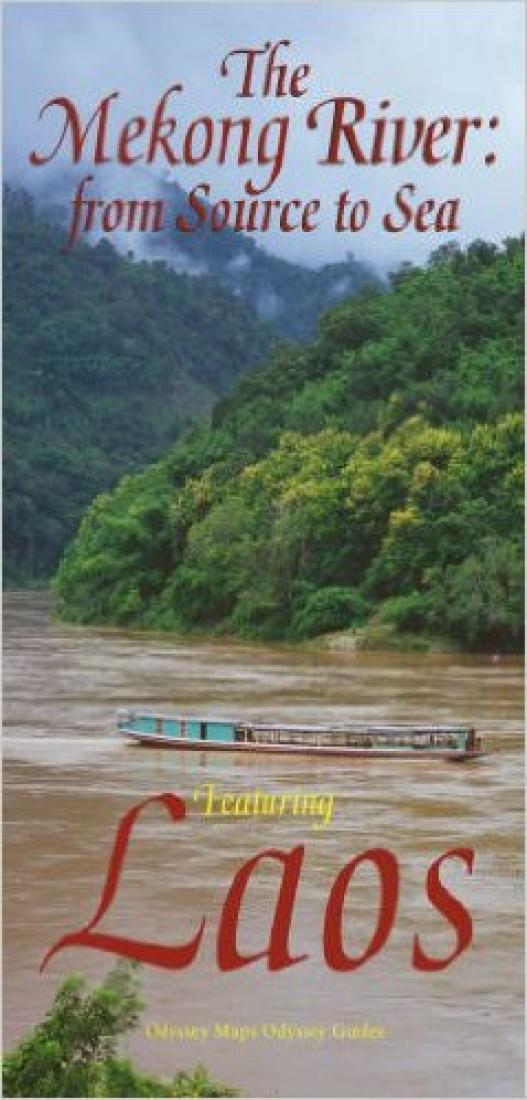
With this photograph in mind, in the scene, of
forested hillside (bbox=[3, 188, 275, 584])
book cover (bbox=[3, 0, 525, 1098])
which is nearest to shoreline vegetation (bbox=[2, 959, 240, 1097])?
book cover (bbox=[3, 0, 525, 1098])

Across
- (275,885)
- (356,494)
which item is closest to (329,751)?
(275,885)

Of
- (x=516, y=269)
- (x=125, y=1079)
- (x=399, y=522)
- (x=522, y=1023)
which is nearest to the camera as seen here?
(x=125, y=1079)

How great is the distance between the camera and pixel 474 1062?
11016 mm

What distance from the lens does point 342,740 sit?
23953 millimetres

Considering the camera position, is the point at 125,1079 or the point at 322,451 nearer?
the point at 125,1079

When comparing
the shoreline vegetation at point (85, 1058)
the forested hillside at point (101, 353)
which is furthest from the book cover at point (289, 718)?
the forested hillside at point (101, 353)

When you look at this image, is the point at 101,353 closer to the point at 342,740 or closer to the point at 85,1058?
the point at 342,740

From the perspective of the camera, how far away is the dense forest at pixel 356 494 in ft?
157

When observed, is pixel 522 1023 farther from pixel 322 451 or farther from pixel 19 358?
pixel 19 358

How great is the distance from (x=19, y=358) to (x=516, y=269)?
72.6 metres

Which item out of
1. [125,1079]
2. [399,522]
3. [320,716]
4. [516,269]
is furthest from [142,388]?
[125,1079]

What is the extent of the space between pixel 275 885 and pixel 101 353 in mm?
118636

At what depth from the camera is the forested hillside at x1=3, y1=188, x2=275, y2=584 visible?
117m

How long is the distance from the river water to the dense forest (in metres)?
14.4
